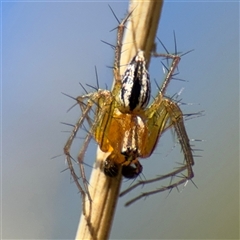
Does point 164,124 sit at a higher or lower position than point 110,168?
higher

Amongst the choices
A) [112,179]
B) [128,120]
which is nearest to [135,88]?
[128,120]

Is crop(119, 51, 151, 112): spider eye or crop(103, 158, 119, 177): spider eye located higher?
crop(119, 51, 151, 112): spider eye

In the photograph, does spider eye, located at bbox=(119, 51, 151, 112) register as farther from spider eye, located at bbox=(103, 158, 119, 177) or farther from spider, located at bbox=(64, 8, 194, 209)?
spider eye, located at bbox=(103, 158, 119, 177)

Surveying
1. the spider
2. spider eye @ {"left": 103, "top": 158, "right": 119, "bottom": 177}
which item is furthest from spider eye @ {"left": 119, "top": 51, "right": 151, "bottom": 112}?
spider eye @ {"left": 103, "top": 158, "right": 119, "bottom": 177}

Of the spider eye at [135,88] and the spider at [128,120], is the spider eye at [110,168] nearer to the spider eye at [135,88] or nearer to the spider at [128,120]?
the spider at [128,120]

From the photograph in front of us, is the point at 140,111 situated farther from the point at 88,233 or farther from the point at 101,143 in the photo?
the point at 88,233

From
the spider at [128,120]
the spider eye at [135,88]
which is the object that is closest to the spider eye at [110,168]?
the spider at [128,120]

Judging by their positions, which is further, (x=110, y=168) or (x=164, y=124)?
(x=164, y=124)

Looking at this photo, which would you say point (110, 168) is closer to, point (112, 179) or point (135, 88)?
point (112, 179)

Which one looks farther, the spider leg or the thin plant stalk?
the spider leg
